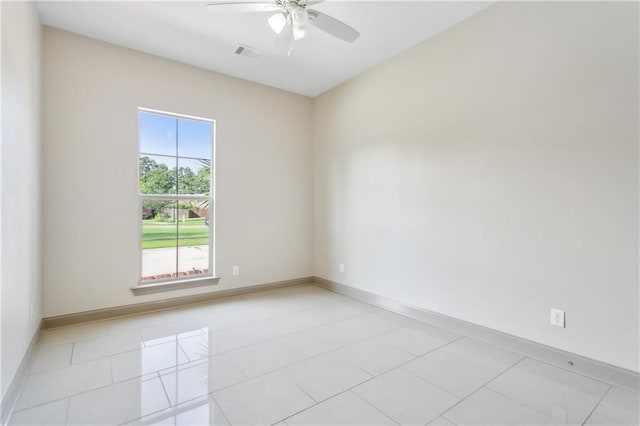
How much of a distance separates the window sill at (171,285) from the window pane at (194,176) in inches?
43.5

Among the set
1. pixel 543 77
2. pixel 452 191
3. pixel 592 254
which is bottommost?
pixel 592 254

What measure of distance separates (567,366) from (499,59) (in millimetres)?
2482

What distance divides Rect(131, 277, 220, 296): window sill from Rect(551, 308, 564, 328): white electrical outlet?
352 centimetres

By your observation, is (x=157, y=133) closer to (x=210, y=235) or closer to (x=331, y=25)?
(x=210, y=235)

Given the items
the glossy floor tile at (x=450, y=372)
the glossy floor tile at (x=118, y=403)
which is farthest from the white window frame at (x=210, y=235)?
the glossy floor tile at (x=450, y=372)

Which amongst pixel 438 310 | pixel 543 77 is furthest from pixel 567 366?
pixel 543 77

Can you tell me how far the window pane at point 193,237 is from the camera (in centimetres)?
378

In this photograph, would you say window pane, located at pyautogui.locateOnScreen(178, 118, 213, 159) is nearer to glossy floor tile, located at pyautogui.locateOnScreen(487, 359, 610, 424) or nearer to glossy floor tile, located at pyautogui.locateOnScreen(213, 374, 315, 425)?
glossy floor tile, located at pyautogui.locateOnScreen(213, 374, 315, 425)

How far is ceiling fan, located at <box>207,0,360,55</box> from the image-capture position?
204 centimetres

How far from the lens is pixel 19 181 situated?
210 centimetres

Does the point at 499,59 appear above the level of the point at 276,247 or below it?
above

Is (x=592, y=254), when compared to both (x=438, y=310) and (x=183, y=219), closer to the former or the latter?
(x=438, y=310)

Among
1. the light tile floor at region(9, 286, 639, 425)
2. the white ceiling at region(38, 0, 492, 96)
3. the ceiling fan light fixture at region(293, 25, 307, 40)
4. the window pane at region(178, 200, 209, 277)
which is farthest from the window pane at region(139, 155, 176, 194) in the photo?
the ceiling fan light fixture at region(293, 25, 307, 40)

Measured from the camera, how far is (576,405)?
1.83 metres
